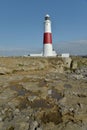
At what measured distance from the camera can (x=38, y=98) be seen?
18.0 m

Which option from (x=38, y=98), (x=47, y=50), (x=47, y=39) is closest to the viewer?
(x=38, y=98)

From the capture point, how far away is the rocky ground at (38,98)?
1334cm

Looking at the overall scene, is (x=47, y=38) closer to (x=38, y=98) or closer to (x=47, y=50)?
(x=47, y=50)

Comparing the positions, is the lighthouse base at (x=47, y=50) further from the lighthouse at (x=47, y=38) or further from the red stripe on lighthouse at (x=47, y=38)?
the red stripe on lighthouse at (x=47, y=38)

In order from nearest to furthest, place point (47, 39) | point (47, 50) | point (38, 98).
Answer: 1. point (38, 98)
2. point (47, 39)
3. point (47, 50)

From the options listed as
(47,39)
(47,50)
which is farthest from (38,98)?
(47,39)

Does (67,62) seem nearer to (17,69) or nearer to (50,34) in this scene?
(50,34)

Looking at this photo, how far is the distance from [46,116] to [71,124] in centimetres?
180

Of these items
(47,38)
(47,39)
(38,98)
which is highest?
(47,38)

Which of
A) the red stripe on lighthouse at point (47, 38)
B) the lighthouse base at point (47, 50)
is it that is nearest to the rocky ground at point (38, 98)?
the lighthouse base at point (47, 50)

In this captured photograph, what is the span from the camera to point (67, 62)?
3347 centimetres

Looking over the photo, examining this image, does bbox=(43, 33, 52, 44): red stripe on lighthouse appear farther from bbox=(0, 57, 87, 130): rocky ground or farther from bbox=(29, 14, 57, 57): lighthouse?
bbox=(0, 57, 87, 130): rocky ground

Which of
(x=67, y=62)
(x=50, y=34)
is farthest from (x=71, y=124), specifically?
(x=50, y=34)

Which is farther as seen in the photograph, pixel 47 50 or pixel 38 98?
pixel 47 50
